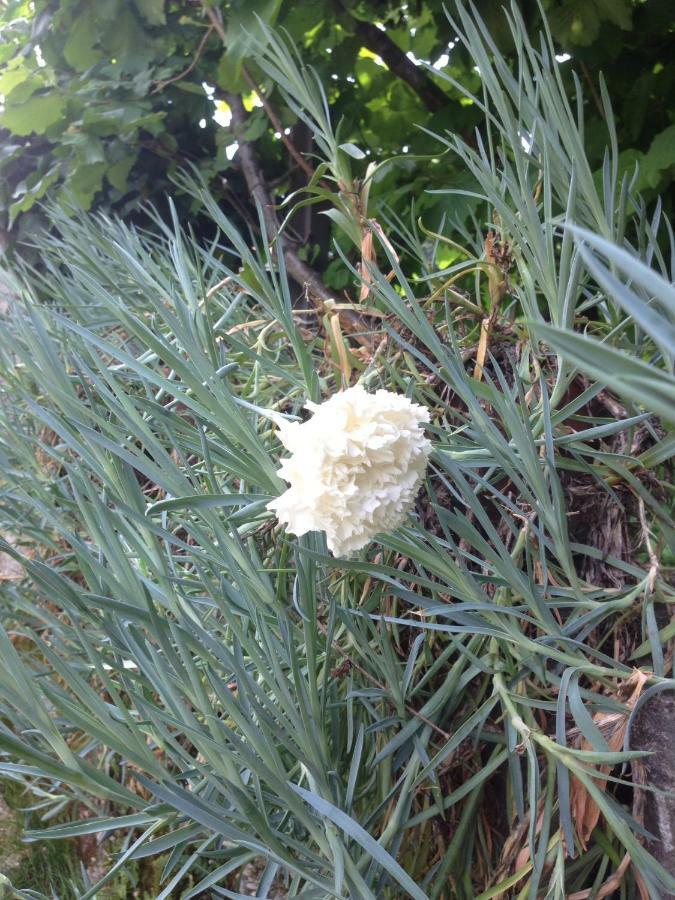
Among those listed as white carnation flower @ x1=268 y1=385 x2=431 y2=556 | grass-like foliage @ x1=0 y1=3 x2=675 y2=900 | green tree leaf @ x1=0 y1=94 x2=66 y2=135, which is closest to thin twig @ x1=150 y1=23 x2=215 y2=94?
green tree leaf @ x1=0 y1=94 x2=66 y2=135

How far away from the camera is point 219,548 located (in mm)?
413

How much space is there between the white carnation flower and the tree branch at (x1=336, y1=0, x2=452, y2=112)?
1029mm

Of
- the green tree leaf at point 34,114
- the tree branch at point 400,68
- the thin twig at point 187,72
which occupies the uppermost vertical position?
the green tree leaf at point 34,114

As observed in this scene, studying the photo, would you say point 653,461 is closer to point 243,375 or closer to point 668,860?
point 668,860

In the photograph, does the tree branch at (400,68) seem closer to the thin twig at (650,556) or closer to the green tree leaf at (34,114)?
the green tree leaf at (34,114)

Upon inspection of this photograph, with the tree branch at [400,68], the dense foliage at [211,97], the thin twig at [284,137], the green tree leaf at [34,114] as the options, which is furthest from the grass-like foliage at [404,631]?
the green tree leaf at [34,114]

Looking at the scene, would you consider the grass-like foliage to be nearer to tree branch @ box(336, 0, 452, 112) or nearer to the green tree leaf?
tree branch @ box(336, 0, 452, 112)

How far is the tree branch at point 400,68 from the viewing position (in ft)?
4.04

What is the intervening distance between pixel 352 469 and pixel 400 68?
1103mm

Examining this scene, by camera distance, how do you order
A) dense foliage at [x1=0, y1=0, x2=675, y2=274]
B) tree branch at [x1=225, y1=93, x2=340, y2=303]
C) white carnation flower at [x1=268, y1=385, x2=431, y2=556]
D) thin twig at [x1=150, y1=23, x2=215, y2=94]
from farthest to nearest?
thin twig at [x1=150, y1=23, x2=215, y2=94], dense foliage at [x1=0, y1=0, x2=675, y2=274], tree branch at [x1=225, y1=93, x2=340, y2=303], white carnation flower at [x1=268, y1=385, x2=431, y2=556]

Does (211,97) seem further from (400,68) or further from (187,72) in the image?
(400,68)

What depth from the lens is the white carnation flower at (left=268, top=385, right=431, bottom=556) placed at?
0.34 metres

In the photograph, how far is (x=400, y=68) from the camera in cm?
124

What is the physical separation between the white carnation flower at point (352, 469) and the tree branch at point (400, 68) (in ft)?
3.38
